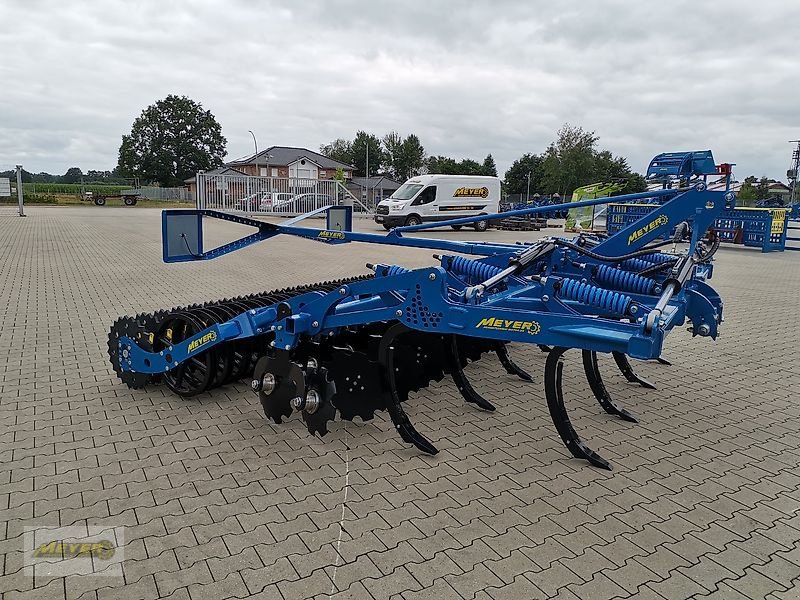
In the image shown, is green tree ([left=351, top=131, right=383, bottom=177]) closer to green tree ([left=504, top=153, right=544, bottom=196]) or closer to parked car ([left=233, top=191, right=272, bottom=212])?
green tree ([left=504, top=153, right=544, bottom=196])

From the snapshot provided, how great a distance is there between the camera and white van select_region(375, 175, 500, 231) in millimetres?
24297

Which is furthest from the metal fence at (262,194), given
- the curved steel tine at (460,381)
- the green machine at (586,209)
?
the curved steel tine at (460,381)

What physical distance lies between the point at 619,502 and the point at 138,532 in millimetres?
2556

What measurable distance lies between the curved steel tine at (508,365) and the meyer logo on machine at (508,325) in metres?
2.29

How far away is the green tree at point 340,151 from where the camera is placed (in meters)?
86.8

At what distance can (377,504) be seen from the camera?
331cm

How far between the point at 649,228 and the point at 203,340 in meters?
3.25

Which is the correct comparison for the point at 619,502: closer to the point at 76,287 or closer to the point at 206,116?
the point at 76,287

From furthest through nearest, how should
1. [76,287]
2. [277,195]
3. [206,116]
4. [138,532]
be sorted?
1. [206,116]
2. [277,195]
3. [76,287]
4. [138,532]

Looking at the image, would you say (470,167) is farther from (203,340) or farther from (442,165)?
(203,340)

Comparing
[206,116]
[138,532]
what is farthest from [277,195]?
[206,116]

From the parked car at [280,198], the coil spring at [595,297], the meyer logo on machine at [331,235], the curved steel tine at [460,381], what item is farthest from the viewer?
the parked car at [280,198]

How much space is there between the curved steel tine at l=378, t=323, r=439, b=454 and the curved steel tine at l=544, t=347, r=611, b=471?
2.65 ft

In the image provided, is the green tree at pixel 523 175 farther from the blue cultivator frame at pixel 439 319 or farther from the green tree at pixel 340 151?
the blue cultivator frame at pixel 439 319
